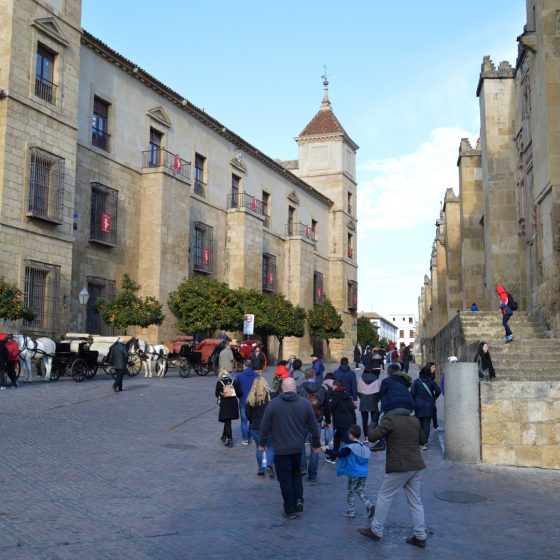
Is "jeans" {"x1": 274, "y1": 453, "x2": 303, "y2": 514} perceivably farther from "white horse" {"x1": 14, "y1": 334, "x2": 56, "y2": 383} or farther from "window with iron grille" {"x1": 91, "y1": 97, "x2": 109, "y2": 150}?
"window with iron grille" {"x1": 91, "y1": 97, "x2": 109, "y2": 150}

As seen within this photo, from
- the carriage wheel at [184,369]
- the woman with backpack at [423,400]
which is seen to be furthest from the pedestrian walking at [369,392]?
the carriage wheel at [184,369]

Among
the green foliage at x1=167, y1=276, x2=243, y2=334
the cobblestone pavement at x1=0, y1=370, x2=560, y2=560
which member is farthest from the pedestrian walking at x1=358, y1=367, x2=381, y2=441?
the green foliage at x1=167, y1=276, x2=243, y2=334

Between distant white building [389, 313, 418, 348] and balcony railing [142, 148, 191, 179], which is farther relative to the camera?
distant white building [389, 313, 418, 348]

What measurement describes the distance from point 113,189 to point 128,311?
6.32 meters

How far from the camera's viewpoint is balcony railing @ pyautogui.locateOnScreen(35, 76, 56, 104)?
26.1m

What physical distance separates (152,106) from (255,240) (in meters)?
11.2

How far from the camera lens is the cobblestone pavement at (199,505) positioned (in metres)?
6.43

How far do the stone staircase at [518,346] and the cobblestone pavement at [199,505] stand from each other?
132 inches

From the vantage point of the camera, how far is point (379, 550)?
6.51 m

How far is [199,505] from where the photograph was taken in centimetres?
802

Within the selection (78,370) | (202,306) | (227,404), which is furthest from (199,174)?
(227,404)

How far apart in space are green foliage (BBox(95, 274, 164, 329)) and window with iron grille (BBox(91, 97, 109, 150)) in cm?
698

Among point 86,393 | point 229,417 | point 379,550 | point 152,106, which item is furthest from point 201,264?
point 379,550

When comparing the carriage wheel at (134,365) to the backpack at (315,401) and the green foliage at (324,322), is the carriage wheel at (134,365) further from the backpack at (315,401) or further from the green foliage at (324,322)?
the green foliage at (324,322)
